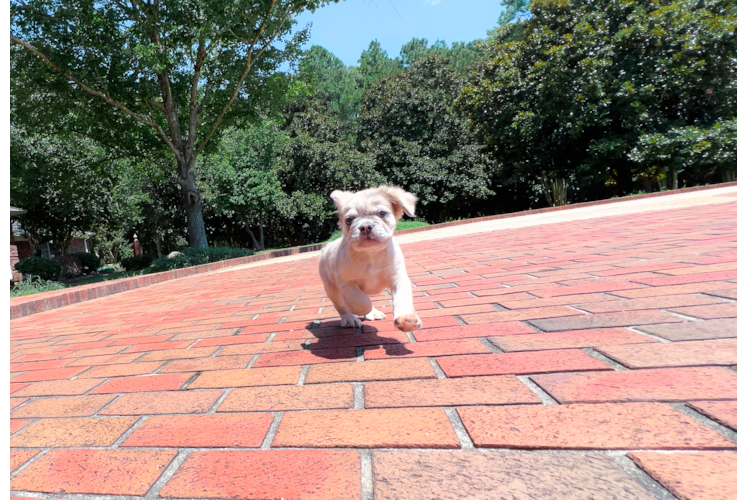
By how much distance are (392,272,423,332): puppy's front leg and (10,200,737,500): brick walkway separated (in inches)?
7.9

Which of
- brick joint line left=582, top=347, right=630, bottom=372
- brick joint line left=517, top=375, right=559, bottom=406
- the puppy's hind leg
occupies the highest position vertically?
the puppy's hind leg

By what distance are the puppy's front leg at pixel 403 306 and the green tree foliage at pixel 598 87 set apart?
17.2 m

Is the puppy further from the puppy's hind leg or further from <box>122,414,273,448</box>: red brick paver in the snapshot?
<box>122,414,273,448</box>: red brick paver

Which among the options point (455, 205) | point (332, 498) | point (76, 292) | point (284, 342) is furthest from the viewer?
point (455, 205)

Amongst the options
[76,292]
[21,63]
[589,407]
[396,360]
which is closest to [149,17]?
[21,63]

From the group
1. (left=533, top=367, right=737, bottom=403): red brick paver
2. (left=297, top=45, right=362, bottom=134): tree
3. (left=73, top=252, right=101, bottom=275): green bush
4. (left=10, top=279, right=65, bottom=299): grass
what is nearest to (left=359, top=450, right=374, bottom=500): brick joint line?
(left=533, top=367, right=737, bottom=403): red brick paver

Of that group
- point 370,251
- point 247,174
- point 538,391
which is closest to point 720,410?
point 538,391

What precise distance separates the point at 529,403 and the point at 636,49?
20.2 meters

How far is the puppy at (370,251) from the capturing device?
2.18 m

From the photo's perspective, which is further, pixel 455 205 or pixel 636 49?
pixel 455 205

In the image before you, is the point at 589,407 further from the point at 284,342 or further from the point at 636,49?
the point at 636,49

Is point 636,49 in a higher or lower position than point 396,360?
higher

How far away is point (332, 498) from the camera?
1039 millimetres

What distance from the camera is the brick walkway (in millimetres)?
1086
